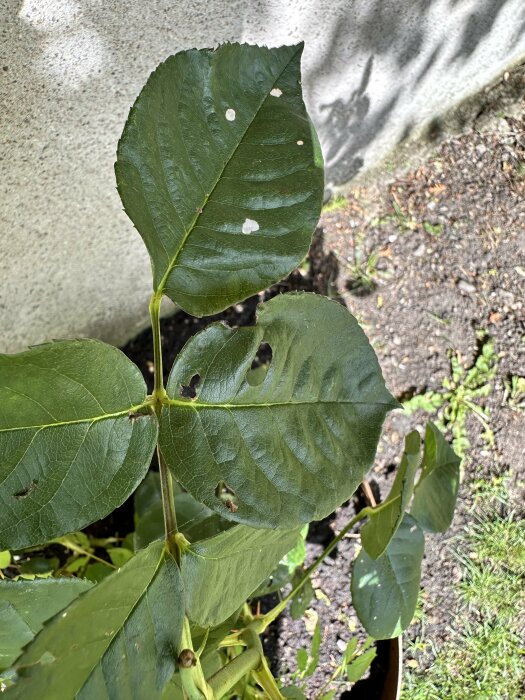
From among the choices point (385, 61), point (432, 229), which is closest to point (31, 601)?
point (385, 61)

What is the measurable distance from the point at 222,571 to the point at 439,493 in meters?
0.69

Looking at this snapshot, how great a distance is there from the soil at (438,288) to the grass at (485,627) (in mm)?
40

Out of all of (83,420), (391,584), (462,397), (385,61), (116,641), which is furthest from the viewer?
(462,397)

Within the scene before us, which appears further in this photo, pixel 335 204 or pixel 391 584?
pixel 335 204

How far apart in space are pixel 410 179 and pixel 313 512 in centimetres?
192

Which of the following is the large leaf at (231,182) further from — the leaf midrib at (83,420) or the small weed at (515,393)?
the small weed at (515,393)

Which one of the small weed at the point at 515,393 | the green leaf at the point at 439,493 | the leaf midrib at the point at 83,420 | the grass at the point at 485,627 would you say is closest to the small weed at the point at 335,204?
the small weed at the point at 515,393

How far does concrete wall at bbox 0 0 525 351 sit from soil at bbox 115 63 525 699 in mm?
170

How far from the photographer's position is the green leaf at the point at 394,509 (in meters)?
0.97

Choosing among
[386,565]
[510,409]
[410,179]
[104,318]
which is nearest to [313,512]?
[386,565]

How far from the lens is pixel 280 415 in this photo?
2.62 feet

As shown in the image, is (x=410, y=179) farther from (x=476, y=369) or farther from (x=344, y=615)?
(x=344, y=615)

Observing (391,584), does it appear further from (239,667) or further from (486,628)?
(486,628)

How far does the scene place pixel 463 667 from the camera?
2105mm
